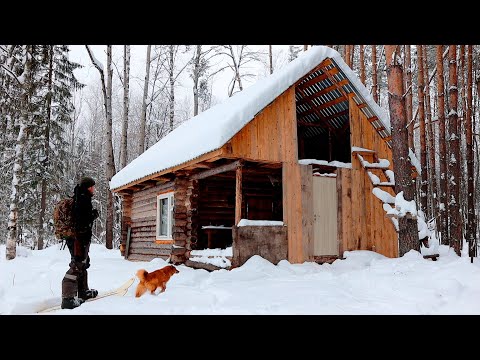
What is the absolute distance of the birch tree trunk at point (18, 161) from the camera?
14.4 meters

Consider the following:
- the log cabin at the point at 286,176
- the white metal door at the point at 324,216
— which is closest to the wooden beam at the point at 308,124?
the log cabin at the point at 286,176

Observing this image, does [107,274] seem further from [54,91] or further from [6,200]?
[6,200]

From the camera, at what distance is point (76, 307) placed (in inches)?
242

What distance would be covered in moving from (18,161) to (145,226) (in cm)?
507

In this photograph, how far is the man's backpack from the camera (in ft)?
21.1

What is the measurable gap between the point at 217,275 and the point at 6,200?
25.0m

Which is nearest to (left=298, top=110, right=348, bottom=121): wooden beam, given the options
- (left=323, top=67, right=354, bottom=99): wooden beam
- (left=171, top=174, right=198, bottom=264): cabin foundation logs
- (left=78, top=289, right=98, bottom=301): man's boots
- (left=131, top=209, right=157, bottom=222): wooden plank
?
(left=323, top=67, right=354, bottom=99): wooden beam

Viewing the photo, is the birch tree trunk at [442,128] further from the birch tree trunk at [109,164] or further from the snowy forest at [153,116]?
the birch tree trunk at [109,164]

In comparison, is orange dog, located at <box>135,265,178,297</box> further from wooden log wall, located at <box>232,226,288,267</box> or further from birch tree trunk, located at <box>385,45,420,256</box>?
birch tree trunk, located at <box>385,45,420,256</box>

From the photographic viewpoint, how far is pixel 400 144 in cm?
988

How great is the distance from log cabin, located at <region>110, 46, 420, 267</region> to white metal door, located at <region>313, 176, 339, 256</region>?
3cm

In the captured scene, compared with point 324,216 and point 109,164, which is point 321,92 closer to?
point 324,216

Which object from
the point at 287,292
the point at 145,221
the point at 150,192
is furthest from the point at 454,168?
the point at 145,221

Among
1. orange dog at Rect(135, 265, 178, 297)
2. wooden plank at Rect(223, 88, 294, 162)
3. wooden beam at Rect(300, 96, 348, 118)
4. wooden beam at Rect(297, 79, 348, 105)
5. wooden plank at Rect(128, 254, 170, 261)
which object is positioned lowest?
wooden plank at Rect(128, 254, 170, 261)
